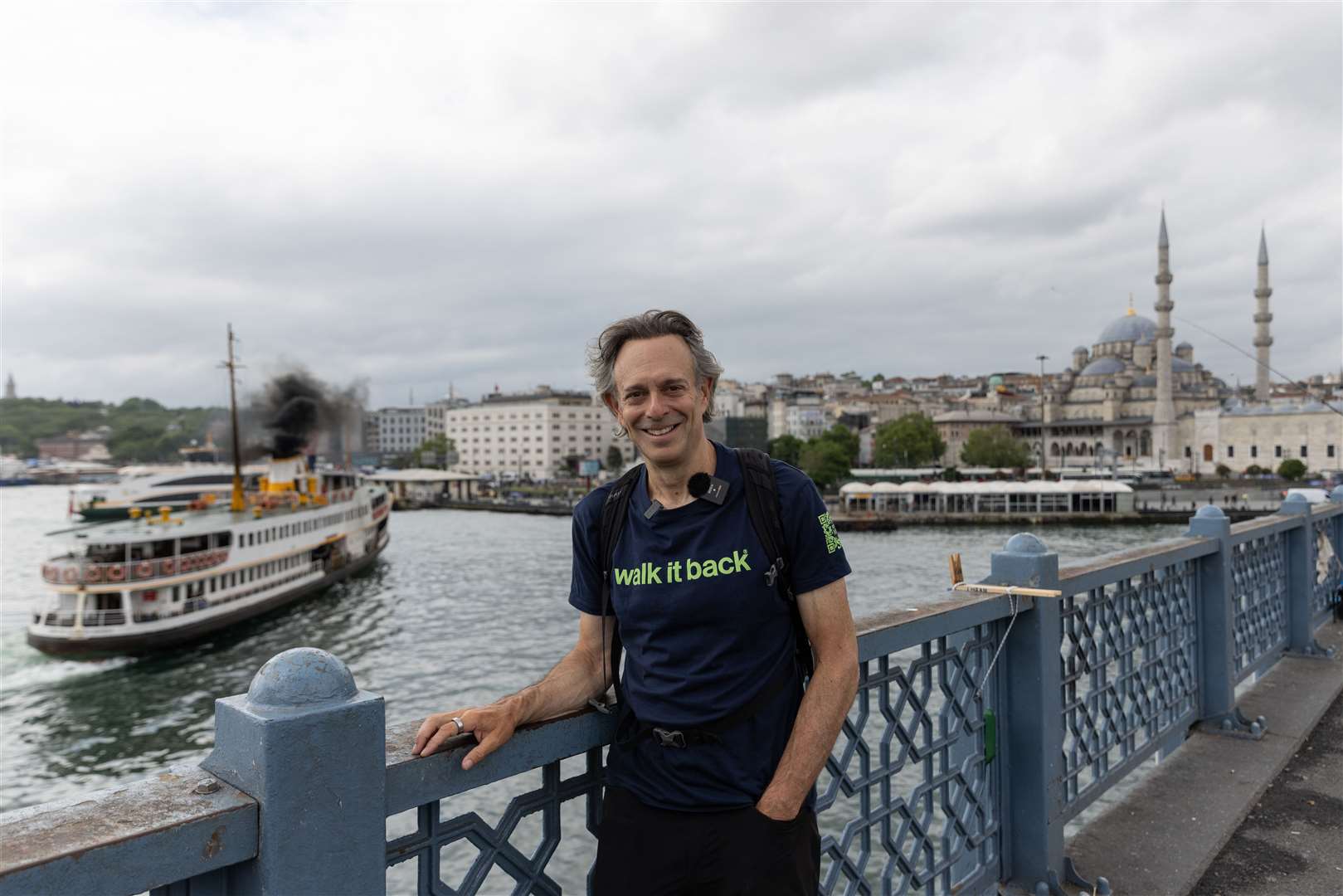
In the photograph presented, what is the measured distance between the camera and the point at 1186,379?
361ft

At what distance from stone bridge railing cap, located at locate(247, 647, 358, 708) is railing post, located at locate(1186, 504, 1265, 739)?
442 cm

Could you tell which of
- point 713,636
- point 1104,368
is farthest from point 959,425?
point 713,636

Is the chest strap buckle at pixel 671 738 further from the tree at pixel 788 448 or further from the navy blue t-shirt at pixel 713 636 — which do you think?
the tree at pixel 788 448

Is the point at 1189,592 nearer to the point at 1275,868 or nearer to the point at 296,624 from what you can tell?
the point at 1275,868

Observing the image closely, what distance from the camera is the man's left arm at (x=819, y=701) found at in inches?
67.0

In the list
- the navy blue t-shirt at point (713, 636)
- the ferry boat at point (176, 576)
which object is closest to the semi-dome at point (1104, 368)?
the ferry boat at point (176, 576)

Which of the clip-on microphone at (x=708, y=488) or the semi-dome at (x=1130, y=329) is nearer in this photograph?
the clip-on microphone at (x=708, y=488)

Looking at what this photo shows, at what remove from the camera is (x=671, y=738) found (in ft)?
5.62

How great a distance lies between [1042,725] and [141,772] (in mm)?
14829

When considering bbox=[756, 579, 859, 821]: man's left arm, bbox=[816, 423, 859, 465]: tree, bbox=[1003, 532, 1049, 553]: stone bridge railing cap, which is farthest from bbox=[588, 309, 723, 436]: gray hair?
bbox=[816, 423, 859, 465]: tree

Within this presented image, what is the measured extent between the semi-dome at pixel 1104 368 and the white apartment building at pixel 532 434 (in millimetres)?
59321

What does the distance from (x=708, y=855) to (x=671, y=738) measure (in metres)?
0.22

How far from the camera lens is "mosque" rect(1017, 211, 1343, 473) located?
8331 cm

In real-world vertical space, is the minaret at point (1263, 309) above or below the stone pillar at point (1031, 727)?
above
